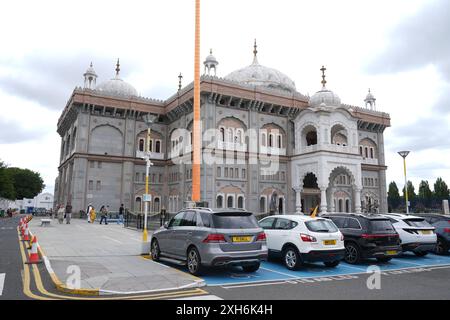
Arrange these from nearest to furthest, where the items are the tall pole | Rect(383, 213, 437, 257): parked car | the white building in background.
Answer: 1. Rect(383, 213, 437, 257): parked car
2. the tall pole
3. the white building in background

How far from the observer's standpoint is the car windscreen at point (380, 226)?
457 inches

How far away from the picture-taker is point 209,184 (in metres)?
36.2

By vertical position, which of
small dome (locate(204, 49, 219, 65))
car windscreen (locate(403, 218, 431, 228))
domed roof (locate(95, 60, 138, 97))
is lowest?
car windscreen (locate(403, 218, 431, 228))

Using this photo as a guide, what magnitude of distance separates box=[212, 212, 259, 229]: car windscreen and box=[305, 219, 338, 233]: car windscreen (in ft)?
6.13

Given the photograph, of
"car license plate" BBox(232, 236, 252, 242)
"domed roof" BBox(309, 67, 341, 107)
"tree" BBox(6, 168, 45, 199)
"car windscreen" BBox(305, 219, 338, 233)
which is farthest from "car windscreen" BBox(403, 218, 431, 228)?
A: "tree" BBox(6, 168, 45, 199)

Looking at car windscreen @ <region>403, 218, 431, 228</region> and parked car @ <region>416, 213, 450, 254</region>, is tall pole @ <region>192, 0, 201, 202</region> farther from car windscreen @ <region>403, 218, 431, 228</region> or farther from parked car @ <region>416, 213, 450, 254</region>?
parked car @ <region>416, 213, 450, 254</region>

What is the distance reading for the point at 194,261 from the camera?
942cm

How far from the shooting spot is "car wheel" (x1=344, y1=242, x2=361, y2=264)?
11611 millimetres

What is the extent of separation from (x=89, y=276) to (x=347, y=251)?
821 centimetres

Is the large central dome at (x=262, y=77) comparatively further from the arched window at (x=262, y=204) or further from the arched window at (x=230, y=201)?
the arched window at (x=230, y=201)

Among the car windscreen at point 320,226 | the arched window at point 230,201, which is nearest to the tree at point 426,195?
the arched window at point 230,201

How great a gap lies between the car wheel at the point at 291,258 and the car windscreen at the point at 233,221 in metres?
1.75
